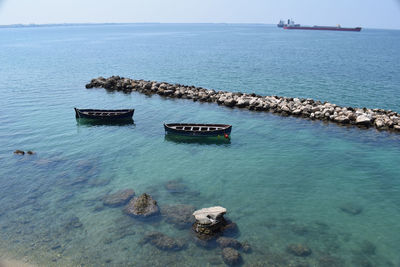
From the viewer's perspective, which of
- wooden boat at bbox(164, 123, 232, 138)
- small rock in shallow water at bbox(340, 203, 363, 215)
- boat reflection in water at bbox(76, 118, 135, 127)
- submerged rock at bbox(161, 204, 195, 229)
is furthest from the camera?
boat reflection in water at bbox(76, 118, 135, 127)

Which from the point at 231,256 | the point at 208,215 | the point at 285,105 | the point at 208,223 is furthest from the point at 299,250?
the point at 285,105

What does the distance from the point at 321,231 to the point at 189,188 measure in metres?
11.6

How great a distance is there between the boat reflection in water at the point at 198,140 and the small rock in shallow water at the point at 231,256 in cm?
1879

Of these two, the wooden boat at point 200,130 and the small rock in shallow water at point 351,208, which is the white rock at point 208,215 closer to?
the small rock in shallow water at point 351,208

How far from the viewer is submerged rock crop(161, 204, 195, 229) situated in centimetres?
2177

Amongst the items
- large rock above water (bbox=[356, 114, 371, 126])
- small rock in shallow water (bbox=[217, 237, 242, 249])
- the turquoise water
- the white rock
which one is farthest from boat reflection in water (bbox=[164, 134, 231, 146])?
large rock above water (bbox=[356, 114, 371, 126])

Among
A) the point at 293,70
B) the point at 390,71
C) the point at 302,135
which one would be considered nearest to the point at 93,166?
the point at 302,135

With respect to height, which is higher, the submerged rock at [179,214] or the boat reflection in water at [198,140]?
the boat reflection in water at [198,140]

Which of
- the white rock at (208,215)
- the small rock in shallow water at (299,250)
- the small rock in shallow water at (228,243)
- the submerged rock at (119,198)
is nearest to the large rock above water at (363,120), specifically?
the small rock in shallow water at (299,250)

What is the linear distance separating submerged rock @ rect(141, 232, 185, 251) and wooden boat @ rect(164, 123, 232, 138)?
17987mm

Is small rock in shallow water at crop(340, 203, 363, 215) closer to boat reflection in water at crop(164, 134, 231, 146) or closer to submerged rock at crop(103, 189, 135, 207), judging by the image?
boat reflection in water at crop(164, 134, 231, 146)

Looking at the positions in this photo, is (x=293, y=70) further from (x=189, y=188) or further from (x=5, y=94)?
(x=5, y=94)

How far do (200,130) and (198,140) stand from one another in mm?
1495

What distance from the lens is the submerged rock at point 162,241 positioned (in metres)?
19.5
